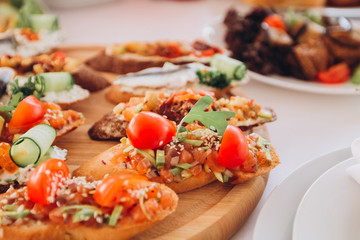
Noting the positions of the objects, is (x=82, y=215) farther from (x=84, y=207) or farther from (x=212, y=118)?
(x=212, y=118)

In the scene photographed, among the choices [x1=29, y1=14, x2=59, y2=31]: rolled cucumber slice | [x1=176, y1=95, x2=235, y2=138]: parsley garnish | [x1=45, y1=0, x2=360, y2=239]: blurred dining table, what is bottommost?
[x1=45, y1=0, x2=360, y2=239]: blurred dining table

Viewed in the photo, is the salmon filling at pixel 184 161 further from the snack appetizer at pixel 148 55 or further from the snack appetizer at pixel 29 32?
the snack appetizer at pixel 29 32

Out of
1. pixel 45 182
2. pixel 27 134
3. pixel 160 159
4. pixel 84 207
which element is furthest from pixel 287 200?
pixel 27 134

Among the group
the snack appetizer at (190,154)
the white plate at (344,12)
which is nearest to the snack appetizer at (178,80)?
the snack appetizer at (190,154)

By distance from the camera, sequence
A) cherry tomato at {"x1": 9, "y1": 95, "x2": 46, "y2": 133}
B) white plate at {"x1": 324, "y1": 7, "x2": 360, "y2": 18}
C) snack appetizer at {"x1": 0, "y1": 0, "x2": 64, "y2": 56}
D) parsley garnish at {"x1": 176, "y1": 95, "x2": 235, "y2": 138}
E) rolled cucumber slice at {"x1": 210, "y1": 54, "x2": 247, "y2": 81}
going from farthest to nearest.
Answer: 1. white plate at {"x1": 324, "y1": 7, "x2": 360, "y2": 18}
2. snack appetizer at {"x1": 0, "y1": 0, "x2": 64, "y2": 56}
3. rolled cucumber slice at {"x1": 210, "y1": 54, "x2": 247, "y2": 81}
4. cherry tomato at {"x1": 9, "y1": 95, "x2": 46, "y2": 133}
5. parsley garnish at {"x1": 176, "y1": 95, "x2": 235, "y2": 138}

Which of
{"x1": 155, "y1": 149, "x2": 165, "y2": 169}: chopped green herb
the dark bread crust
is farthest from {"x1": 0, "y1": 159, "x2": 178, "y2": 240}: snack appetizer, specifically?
the dark bread crust

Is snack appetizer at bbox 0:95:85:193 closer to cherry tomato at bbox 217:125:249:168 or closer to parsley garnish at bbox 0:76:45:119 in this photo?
parsley garnish at bbox 0:76:45:119

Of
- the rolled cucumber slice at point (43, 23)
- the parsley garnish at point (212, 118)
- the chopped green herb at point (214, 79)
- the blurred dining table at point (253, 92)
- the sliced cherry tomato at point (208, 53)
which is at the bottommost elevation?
the blurred dining table at point (253, 92)

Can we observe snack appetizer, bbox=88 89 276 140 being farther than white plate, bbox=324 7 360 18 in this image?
No
